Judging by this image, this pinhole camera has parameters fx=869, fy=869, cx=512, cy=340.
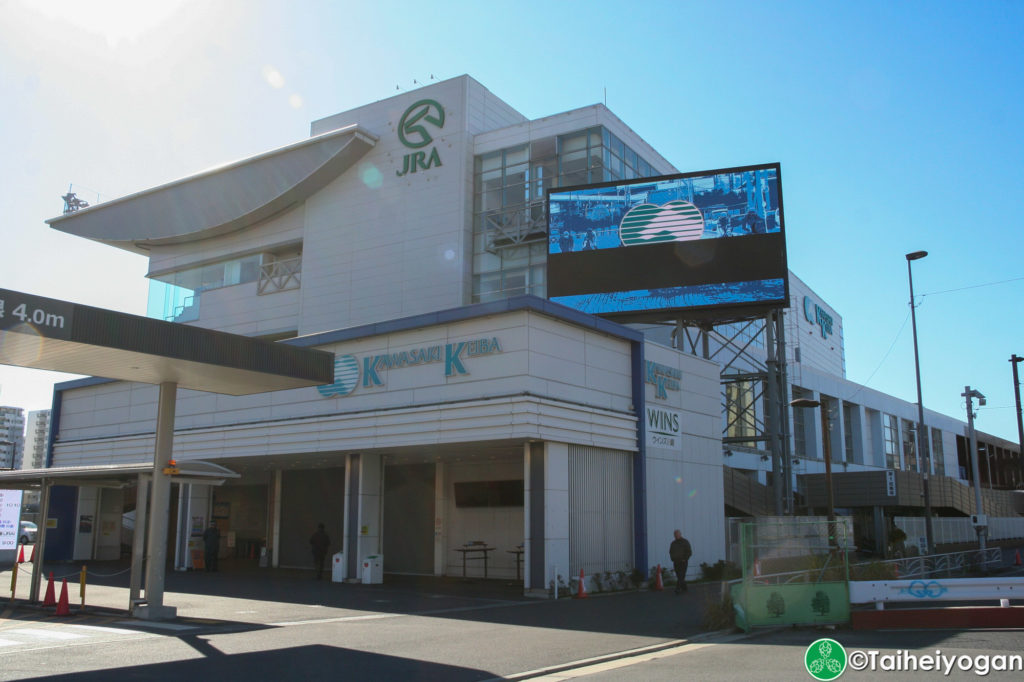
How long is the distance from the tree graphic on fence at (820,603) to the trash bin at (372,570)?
43.0 feet

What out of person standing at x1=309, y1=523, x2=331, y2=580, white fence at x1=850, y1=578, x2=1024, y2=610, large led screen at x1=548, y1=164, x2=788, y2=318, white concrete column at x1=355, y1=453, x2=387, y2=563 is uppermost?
large led screen at x1=548, y1=164, x2=788, y2=318

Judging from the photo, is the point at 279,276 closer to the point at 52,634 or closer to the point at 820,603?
the point at 52,634

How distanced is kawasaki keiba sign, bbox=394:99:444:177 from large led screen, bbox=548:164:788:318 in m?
7.11

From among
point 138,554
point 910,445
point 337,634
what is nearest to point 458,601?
point 337,634

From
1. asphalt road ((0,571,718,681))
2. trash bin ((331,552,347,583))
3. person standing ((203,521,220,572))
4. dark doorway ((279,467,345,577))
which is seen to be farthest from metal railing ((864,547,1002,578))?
person standing ((203,521,220,572))

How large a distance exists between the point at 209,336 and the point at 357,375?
31.5 ft

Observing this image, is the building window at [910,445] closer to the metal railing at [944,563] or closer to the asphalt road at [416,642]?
the metal railing at [944,563]

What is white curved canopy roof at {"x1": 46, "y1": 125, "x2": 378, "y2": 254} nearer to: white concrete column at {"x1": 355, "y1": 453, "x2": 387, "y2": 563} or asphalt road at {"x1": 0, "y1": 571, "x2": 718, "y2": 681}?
white concrete column at {"x1": 355, "y1": 453, "x2": 387, "y2": 563}

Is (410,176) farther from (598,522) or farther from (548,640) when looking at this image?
(548,640)

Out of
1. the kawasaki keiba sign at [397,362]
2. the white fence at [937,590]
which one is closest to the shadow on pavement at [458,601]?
the white fence at [937,590]

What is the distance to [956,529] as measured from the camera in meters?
41.5

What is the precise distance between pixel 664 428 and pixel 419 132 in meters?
18.5

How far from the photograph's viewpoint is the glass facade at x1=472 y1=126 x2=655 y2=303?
35.4 meters

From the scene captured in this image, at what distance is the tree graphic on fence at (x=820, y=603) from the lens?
14.6 metres
